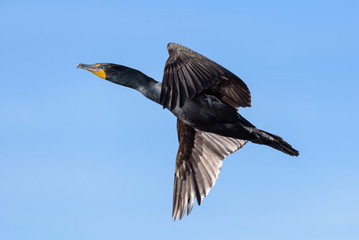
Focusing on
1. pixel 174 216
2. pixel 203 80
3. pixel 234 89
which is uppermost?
pixel 234 89

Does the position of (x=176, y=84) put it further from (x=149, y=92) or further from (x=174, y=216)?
(x=174, y=216)

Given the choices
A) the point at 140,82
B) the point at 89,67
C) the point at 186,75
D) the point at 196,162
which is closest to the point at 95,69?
the point at 89,67

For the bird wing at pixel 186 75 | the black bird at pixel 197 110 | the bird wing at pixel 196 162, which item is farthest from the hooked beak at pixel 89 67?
A: the bird wing at pixel 196 162

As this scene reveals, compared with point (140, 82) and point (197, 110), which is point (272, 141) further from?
point (140, 82)

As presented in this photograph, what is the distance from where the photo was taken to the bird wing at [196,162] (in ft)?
33.8

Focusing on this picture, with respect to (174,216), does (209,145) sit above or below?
above

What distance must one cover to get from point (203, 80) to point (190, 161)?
349 centimetres

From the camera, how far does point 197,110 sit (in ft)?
27.5

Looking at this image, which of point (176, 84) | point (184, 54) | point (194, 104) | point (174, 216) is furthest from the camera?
point (174, 216)

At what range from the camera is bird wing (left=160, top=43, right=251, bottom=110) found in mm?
7082

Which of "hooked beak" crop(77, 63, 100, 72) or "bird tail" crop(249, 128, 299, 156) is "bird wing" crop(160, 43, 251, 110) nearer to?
"bird tail" crop(249, 128, 299, 156)

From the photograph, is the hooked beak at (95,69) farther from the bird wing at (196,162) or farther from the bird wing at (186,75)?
the bird wing at (196,162)

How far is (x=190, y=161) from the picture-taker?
34.5 feet

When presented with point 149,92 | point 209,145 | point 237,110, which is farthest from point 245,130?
point 209,145
